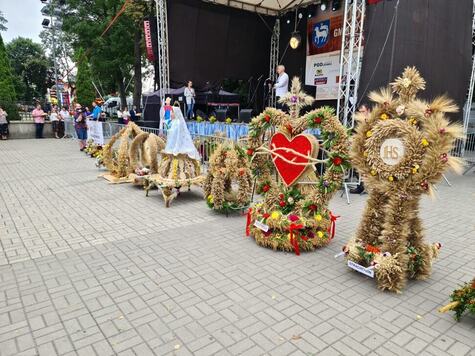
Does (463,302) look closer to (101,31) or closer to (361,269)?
(361,269)

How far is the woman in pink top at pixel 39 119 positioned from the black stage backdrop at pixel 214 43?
9980 mm

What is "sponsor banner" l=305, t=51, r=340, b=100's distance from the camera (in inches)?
613

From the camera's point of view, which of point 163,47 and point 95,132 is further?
point 95,132

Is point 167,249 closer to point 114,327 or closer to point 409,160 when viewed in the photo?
point 114,327

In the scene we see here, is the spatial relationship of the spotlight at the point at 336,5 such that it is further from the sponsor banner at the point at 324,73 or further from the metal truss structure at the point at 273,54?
the metal truss structure at the point at 273,54

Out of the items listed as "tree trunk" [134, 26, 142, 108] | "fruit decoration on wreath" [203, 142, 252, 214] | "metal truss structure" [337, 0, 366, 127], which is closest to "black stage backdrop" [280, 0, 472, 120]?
"metal truss structure" [337, 0, 366, 127]

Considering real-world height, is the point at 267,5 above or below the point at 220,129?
above

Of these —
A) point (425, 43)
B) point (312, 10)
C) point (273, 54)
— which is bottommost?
point (425, 43)

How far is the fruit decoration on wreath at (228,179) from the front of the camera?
648 centimetres

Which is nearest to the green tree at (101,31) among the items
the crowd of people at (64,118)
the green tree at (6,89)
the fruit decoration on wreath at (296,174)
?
the green tree at (6,89)

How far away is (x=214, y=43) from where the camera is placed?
625 inches

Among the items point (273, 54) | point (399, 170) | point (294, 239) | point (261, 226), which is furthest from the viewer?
point (273, 54)

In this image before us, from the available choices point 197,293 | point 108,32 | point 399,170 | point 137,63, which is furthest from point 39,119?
point 399,170

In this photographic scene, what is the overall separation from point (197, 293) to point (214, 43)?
1417 cm
